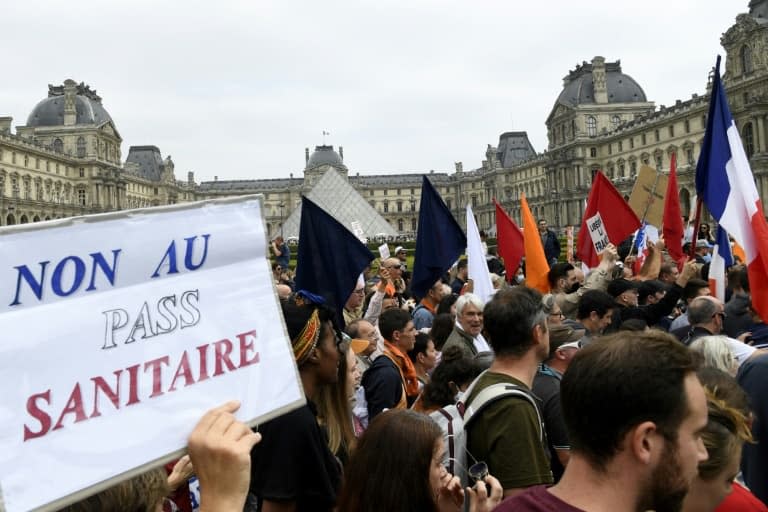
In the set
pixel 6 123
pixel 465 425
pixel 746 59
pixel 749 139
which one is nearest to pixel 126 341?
pixel 465 425

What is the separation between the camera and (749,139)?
1693 inches

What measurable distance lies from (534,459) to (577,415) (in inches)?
40.3

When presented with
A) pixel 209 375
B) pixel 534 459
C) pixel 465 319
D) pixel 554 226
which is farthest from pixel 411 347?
pixel 554 226

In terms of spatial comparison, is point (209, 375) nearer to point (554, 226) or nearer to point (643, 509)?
point (643, 509)

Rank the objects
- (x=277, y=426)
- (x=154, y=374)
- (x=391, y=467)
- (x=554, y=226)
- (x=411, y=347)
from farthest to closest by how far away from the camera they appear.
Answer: (x=554, y=226), (x=411, y=347), (x=277, y=426), (x=391, y=467), (x=154, y=374)

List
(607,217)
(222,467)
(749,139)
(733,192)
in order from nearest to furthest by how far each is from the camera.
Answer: (222,467)
(733,192)
(607,217)
(749,139)

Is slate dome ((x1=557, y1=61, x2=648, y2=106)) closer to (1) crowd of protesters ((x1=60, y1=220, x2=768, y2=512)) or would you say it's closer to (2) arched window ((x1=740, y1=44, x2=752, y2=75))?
(2) arched window ((x1=740, y1=44, x2=752, y2=75))

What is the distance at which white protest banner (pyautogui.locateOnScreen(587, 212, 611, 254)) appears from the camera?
905 centimetres

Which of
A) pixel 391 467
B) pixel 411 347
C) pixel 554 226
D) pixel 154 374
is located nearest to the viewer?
pixel 154 374

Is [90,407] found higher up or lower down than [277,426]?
higher up

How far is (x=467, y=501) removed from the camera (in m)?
2.31

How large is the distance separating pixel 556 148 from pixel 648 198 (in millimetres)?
64103

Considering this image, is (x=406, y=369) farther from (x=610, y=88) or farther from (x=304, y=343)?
(x=610, y=88)

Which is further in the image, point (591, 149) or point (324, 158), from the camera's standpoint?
point (324, 158)
